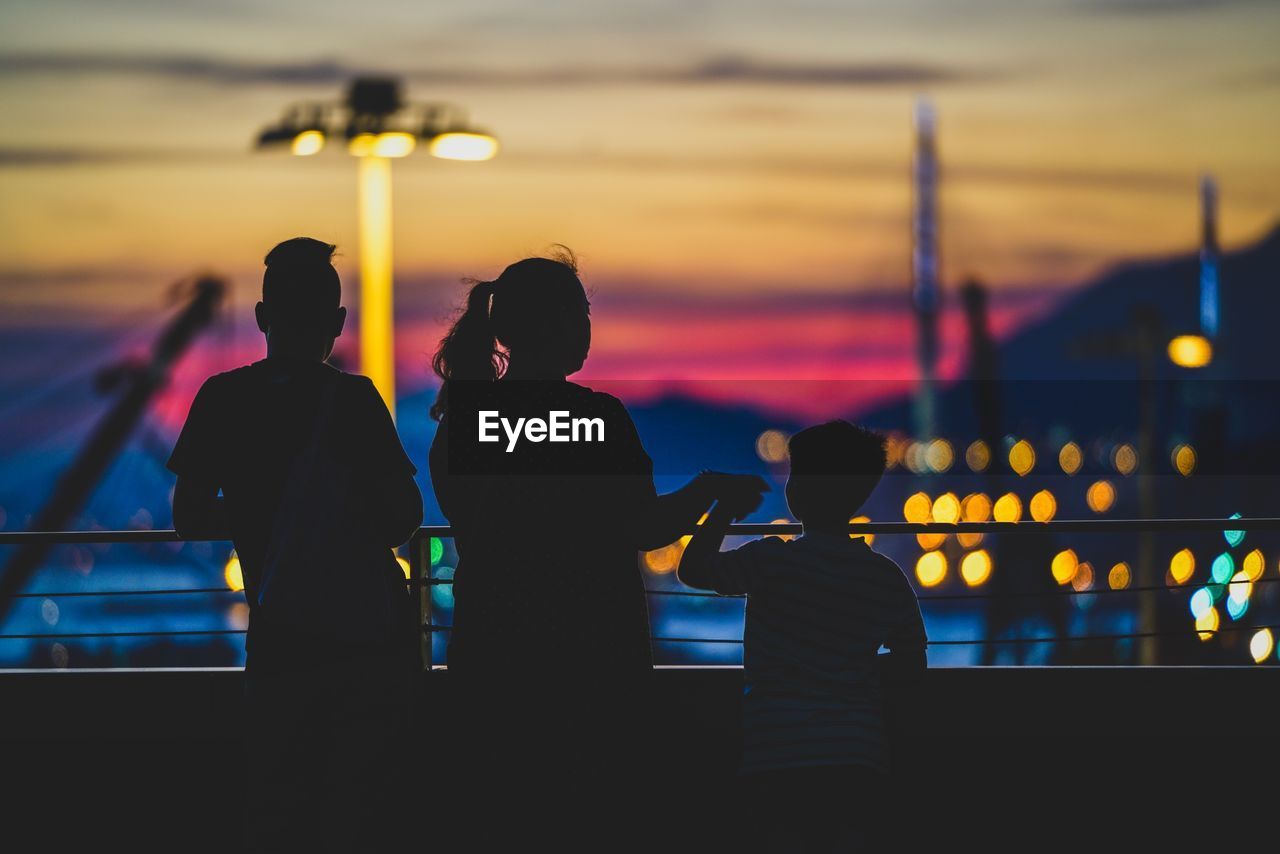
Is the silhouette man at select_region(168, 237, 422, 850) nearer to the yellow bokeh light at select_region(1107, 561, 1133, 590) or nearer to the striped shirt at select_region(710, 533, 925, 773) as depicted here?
the striped shirt at select_region(710, 533, 925, 773)

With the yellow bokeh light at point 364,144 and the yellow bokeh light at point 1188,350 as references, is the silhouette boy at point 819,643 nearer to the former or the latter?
the yellow bokeh light at point 364,144

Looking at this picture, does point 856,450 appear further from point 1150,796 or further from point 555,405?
point 1150,796

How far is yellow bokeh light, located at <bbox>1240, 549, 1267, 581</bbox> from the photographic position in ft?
441

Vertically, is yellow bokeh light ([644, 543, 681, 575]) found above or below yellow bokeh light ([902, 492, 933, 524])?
below

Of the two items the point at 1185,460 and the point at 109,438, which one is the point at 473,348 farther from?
the point at 1185,460

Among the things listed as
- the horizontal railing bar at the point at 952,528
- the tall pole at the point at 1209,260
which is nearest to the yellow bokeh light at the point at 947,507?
the tall pole at the point at 1209,260

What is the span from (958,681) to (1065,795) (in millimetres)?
576

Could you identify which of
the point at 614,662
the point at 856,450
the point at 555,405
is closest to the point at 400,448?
the point at 555,405

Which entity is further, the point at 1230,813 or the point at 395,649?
the point at 1230,813

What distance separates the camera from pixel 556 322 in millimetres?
2938

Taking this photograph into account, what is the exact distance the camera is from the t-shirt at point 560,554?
2.83 meters

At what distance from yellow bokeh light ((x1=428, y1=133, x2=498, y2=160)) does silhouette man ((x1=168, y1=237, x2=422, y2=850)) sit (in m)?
10.1

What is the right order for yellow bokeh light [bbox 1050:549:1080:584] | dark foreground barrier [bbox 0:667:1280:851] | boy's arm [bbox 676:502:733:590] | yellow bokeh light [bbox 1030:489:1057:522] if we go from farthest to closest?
yellow bokeh light [bbox 1030:489:1057:522] → yellow bokeh light [bbox 1050:549:1080:584] → dark foreground barrier [bbox 0:667:1280:851] → boy's arm [bbox 676:502:733:590]

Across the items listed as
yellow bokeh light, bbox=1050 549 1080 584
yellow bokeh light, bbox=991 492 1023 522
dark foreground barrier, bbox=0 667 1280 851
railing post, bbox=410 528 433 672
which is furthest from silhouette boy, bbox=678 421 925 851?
yellow bokeh light, bbox=1050 549 1080 584
